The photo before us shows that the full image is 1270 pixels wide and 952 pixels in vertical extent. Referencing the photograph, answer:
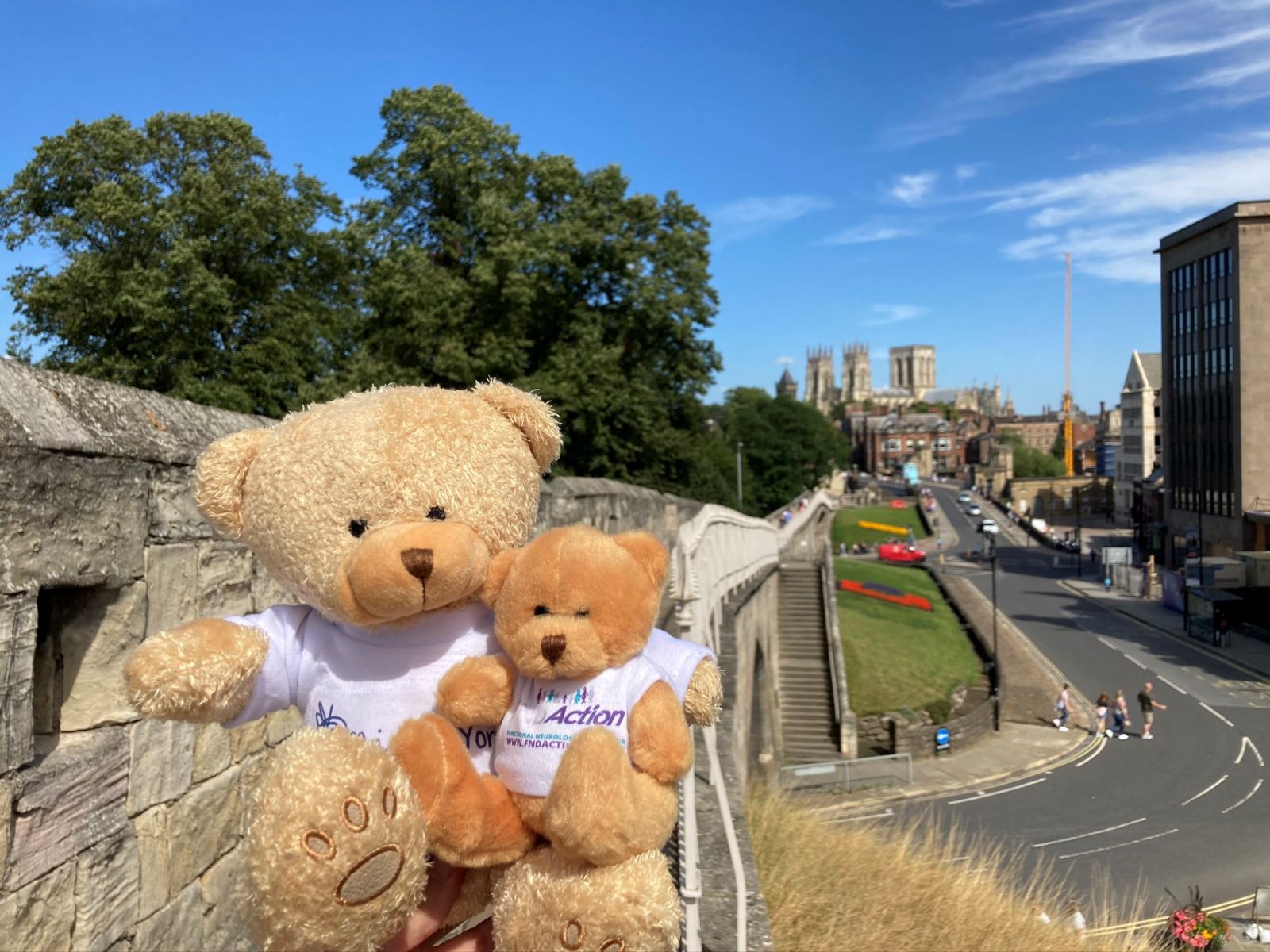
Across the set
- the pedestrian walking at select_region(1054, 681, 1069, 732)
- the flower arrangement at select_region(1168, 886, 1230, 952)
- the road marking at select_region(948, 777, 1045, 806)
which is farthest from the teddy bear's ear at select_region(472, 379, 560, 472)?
the pedestrian walking at select_region(1054, 681, 1069, 732)

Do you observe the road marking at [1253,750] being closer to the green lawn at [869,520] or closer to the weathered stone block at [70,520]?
the weathered stone block at [70,520]

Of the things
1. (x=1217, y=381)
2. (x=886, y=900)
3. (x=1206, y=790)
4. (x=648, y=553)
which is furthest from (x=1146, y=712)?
(x=1217, y=381)

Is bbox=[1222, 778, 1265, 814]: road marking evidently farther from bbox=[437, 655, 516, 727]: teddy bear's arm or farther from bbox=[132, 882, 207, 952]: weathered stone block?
bbox=[437, 655, 516, 727]: teddy bear's arm

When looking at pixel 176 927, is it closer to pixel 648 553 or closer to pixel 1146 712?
pixel 648 553

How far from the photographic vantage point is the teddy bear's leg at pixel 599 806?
7.73 feet

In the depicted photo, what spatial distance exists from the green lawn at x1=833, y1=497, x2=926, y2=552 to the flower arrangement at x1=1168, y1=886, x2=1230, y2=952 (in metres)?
57.7

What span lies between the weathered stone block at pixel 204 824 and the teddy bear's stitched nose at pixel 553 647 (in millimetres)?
1858

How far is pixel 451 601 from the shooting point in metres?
2.63

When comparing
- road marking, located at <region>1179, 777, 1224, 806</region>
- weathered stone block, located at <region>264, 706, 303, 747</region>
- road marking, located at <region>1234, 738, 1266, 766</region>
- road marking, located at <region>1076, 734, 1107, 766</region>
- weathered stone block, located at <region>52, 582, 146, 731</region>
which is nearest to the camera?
weathered stone block, located at <region>52, 582, 146, 731</region>

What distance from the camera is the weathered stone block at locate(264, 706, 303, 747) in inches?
174

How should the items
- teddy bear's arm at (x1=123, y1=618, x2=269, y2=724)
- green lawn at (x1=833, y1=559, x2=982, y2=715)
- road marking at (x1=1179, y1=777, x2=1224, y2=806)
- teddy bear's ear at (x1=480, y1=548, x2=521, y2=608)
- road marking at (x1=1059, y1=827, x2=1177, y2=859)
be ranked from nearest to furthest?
teddy bear's arm at (x1=123, y1=618, x2=269, y2=724) < teddy bear's ear at (x1=480, y1=548, x2=521, y2=608) < road marking at (x1=1059, y1=827, x2=1177, y2=859) < road marking at (x1=1179, y1=777, x2=1224, y2=806) < green lawn at (x1=833, y1=559, x2=982, y2=715)

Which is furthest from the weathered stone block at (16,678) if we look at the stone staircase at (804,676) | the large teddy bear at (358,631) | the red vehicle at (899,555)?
the red vehicle at (899,555)

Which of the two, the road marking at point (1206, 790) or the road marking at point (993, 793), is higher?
the road marking at point (1206, 790)

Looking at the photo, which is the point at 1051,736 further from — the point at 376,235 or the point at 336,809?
the point at 336,809
